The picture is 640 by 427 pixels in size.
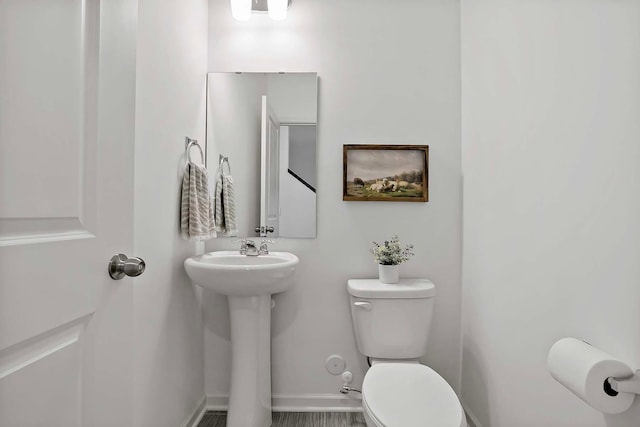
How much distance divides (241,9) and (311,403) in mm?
2022

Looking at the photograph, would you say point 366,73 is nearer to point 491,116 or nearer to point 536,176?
point 491,116

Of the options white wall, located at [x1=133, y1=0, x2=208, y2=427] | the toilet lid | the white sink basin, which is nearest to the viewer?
the toilet lid

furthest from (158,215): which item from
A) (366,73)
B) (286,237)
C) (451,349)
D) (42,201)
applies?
(451,349)

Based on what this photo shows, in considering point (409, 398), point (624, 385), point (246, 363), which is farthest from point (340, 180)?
point (624, 385)

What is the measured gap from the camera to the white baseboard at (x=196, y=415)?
1884 millimetres

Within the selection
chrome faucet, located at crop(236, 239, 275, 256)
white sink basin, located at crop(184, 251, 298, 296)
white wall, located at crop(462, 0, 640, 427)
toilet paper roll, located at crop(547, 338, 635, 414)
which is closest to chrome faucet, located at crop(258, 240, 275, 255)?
chrome faucet, located at crop(236, 239, 275, 256)

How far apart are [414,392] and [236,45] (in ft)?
6.04

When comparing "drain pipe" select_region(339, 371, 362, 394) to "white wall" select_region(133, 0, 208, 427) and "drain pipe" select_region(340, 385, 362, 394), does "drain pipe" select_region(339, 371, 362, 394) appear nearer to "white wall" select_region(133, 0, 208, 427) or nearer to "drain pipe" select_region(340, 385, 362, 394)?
"drain pipe" select_region(340, 385, 362, 394)

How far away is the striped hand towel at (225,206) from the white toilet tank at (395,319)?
72 cm

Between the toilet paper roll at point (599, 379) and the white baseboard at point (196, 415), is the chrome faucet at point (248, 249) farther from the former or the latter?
the toilet paper roll at point (599, 379)

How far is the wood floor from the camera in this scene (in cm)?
198

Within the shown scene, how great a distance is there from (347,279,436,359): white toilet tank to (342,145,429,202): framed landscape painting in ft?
1.65

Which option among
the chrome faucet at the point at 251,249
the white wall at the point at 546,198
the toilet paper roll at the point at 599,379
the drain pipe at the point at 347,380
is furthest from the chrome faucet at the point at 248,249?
the toilet paper roll at the point at 599,379

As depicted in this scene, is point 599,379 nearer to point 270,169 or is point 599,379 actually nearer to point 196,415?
point 270,169
